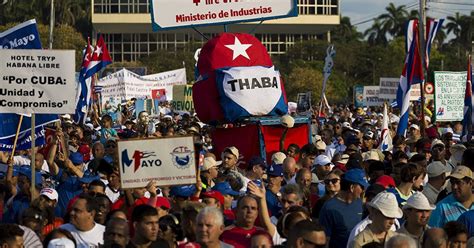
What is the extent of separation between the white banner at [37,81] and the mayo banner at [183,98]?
76.7 feet

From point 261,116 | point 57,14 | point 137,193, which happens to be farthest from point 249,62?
point 57,14

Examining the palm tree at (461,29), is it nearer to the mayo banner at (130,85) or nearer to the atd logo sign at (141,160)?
the mayo banner at (130,85)

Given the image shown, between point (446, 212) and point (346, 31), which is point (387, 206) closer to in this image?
point (446, 212)

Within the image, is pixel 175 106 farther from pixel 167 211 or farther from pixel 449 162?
pixel 167 211

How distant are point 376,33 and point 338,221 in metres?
120

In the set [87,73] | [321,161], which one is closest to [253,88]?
[321,161]

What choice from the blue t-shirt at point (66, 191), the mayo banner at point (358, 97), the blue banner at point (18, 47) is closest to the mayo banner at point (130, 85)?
the mayo banner at point (358, 97)

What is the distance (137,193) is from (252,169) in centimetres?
311

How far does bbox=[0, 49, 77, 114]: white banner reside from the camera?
41.0 ft

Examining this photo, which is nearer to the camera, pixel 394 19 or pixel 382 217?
pixel 382 217

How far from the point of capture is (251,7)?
20859mm

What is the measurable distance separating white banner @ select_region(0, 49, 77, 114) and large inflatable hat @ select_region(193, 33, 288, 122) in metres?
6.17

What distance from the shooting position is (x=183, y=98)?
36438 mm

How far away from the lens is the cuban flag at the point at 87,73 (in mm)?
22344
